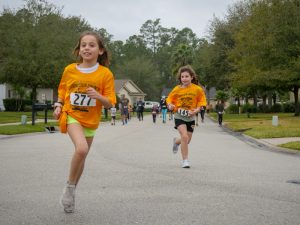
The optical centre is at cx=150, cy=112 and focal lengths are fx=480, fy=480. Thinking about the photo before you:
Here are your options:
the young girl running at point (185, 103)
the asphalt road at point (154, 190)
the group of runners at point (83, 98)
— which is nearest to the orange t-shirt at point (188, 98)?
the young girl running at point (185, 103)

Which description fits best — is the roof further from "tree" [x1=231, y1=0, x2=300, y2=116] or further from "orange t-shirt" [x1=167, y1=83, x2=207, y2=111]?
"orange t-shirt" [x1=167, y1=83, x2=207, y2=111]

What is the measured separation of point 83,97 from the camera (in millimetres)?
4973

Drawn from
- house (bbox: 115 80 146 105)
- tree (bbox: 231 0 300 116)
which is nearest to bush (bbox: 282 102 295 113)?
tree (bbox: 231 0 300 116)

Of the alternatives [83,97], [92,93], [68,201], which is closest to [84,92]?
[83,97]

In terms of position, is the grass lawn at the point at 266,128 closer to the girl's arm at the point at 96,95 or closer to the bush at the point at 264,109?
the girl's arm at the point at 96,95

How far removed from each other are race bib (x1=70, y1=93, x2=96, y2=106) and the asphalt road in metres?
1.09

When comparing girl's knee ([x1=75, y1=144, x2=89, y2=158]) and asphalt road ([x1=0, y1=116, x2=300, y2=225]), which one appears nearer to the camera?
asphalt road ([x1=0, y1=116, x2=300, y2=225])

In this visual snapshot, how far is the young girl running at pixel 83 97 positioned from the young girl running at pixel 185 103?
11.6 feet

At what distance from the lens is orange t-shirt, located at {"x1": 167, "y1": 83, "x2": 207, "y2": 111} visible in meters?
8.65

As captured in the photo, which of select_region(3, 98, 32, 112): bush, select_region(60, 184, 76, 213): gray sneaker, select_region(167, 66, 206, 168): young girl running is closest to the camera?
select_region(60, 184, 76, 213): gray sneaker

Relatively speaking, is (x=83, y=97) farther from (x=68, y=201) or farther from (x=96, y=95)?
(x=68, y=201)

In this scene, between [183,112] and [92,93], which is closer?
[92,93]

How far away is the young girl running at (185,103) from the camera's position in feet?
28.2

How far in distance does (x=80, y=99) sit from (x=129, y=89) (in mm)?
82804
